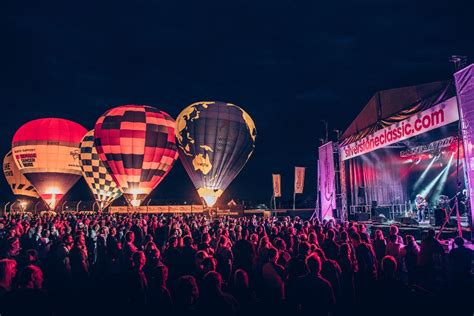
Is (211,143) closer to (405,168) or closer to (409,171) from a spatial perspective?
(405,168)

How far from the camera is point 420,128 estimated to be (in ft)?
43.3

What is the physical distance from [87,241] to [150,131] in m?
21.5

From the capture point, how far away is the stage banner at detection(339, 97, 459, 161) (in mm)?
11672

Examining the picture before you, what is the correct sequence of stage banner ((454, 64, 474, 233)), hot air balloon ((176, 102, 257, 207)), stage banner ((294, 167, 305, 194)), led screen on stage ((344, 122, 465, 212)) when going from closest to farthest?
stage banner ((454, 64, 474, 233)) → led screen on stage ((344, 122, 465, 212)) → stage banner ((294, 167, 305, 194)) → hot air balloon ((176, 102, 257, 207))

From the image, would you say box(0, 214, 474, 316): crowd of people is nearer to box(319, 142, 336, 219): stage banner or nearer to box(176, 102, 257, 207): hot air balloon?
box(319, 142, 336, 219): stage banner

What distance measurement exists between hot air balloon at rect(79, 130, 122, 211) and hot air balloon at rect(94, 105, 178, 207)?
547 centimetres

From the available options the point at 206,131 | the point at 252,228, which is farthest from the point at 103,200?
the point at 252,228

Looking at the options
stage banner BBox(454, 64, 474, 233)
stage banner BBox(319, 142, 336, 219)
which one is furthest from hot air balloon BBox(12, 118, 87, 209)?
stage banner BBox(454, 64, 474, 233)

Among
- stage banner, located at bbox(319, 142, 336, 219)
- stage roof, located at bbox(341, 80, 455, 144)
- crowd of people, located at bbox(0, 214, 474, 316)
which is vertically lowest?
crowd of people, located at bbox(0, 214, 474, 316)

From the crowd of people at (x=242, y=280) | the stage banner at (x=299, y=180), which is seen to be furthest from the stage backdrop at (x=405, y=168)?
the crowd of people at (x=242, y=280)

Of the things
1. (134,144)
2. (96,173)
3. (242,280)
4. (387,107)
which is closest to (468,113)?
(387,107)

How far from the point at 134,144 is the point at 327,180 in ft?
57.3

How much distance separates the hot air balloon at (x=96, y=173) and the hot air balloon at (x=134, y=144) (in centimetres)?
547

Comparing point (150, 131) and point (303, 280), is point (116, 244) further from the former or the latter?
point (150, 131)
